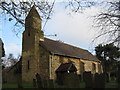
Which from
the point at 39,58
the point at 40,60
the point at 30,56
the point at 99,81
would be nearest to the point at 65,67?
the point at 40,60

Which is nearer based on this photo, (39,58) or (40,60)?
(40,60)

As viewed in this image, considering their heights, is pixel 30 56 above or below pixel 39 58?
above

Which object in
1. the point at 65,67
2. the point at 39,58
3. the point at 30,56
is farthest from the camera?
the point at 30,56

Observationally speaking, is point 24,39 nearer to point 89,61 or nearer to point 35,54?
point 35,54

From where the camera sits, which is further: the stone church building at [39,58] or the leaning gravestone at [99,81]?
the stone church building at [39,58]

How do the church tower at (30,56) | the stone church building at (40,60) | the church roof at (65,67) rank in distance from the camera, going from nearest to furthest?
the church roof at (65,67)
the stone church building at (40,60)
the church tower at (30,56)

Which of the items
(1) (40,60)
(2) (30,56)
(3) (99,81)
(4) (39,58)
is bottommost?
(3) (99,81)

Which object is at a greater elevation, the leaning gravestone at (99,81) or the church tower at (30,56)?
the church tower at (30,56)

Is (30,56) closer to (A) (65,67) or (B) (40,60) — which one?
(B) (40,60)

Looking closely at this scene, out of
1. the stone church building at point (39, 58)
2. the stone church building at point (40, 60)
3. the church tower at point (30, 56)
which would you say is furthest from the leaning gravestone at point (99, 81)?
the church tower at point (30, 56)

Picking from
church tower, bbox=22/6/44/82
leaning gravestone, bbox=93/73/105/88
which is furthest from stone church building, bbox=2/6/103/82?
leaning gravestone, bbox=93/73/105/88

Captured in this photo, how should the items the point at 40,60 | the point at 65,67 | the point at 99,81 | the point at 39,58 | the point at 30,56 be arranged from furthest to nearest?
the point at 30,56 → the point at 39,58 → the point at 40,60 → the point at 65,67 → the point at 99,81

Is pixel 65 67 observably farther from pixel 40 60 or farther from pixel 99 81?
pixel 99 81

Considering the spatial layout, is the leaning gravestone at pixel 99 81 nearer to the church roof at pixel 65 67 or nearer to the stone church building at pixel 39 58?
the church roof at pixel 65 67
